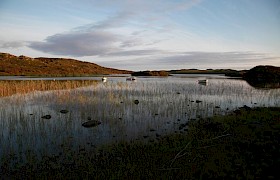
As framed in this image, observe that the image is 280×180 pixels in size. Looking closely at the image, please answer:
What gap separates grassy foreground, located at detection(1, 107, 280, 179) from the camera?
8.96 metres

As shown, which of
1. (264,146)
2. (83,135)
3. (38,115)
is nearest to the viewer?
(264,146)

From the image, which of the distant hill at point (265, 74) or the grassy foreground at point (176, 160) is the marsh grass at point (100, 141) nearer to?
the grassy foreground at point (176, 160)

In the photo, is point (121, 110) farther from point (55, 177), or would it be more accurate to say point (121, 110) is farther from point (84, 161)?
point (55, 177)

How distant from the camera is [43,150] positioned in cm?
1194

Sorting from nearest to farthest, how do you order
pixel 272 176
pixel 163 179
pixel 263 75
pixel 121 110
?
pixel 272 176 < pixel 163 179 < pixel 121 110 < pixel 263 75

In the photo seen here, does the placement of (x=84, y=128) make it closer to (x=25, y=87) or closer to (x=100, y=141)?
(x=100, y=141)

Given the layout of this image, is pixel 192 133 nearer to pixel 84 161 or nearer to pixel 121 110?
pixel 84 161

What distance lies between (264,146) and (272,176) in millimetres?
3517

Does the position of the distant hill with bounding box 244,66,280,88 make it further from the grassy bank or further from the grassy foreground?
the grassy foreground

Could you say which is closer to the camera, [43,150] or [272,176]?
Result: [272,176]

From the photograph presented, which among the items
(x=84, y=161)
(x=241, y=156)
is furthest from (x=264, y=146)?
(x=84, y=161)

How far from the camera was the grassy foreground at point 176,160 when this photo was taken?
8.96 meters

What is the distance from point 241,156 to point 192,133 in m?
4.32

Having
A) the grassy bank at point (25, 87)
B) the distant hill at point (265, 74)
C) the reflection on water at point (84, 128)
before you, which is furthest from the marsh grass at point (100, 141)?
the distant hill at point (265, 74)
